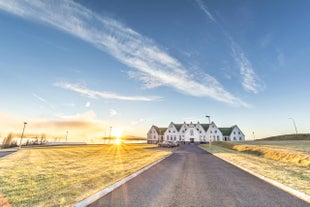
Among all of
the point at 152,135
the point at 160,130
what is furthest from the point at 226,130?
the point at 152,135

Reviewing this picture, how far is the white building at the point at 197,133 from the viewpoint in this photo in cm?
8044

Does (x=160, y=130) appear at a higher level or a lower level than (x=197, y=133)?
higher

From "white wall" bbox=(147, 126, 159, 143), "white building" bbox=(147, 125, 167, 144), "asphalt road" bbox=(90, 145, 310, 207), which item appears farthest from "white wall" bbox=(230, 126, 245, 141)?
"asphalt road" bbox=(90, 145, 310, 207)

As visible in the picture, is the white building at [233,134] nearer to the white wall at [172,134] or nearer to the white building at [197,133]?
the white building at [197,133]

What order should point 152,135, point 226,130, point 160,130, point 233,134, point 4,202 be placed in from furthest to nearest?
point 160,130
point 152,135
point 226,130
point 233,134
point 4,202

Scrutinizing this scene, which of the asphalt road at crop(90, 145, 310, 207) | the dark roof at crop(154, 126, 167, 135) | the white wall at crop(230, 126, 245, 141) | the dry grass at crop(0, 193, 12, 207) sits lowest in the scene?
the asphalt road at crop(90, 145, 310, 207)

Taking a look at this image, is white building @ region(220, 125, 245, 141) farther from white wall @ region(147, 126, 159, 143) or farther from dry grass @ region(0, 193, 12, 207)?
dry grass @ region(0, 193, 12, 207)

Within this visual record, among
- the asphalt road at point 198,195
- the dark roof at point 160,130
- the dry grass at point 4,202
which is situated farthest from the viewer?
the dark roof at point 160,130

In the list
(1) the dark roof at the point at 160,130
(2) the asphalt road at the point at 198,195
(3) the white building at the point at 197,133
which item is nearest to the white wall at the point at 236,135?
(3) the white building at the point at 197,133

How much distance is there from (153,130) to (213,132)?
28491 mm

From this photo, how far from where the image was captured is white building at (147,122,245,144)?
80.4m

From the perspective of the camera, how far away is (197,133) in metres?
81.3

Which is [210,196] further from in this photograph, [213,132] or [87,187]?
[213,132]

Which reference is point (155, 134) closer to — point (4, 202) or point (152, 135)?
point (152, 135)
